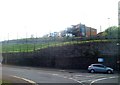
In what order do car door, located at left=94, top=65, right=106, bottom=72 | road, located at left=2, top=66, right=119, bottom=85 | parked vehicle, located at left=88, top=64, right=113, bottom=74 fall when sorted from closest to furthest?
1. road, located at left=2, top=66, right=119, bottom=85
2. parked vehicle, located at left=88, top=64, right=113, bottom=74
3. car door, located at left=94, top=65, right=106, bottom=72

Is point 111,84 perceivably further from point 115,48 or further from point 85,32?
point 85,32

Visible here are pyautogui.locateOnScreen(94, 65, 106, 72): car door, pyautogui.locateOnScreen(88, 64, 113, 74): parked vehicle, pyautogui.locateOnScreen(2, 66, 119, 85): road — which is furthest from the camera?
pyautogui.locateOnScreen(94, 65, 106, 72): car door

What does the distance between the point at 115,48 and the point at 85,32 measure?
1051 inches

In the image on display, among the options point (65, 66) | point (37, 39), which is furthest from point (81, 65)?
point (37, 39)

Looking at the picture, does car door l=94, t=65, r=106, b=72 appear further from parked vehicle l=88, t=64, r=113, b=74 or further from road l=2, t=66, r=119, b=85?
road l=2, t=66, r=119, b=85

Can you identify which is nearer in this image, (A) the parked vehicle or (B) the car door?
(A) the parked vehicle

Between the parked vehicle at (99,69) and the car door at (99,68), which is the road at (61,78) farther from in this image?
the car door at (99,68)

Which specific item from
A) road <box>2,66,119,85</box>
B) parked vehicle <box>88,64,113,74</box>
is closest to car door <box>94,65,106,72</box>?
parked vehicle <box>88,64,113,74</box>

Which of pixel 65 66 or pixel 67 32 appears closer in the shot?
pixel 65 66

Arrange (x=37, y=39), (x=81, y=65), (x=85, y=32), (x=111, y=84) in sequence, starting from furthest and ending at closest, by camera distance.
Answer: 1. (x=85, y=32)
2. (x=37, y=39)
3. (x=81, y=65)
4. (x=111, y=84)

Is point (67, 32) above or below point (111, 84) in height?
above

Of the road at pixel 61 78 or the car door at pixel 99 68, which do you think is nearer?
the road at pixel 61 78

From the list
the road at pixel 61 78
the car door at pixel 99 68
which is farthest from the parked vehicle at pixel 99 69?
the road at pixel 61 78

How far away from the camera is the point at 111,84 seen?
33.1 meters
